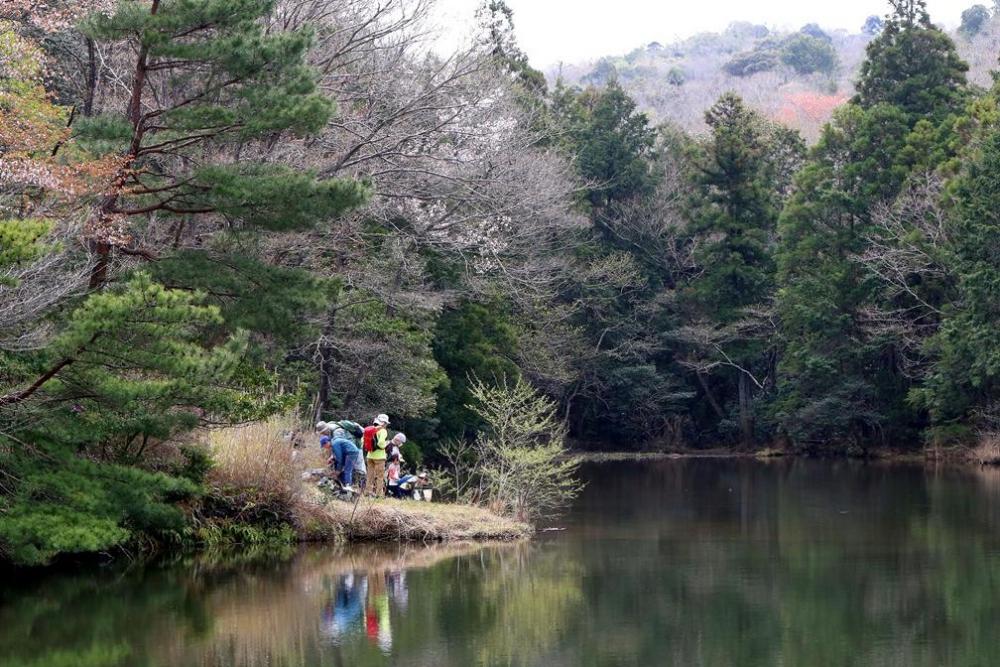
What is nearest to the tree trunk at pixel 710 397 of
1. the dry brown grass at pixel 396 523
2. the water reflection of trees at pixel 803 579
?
the water reflection of trees at pixel 803 579

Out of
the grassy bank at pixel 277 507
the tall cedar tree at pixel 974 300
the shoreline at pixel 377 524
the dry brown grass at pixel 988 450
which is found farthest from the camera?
the dry brown grass at pixel 988 450

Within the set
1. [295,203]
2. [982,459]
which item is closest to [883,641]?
[295,203]

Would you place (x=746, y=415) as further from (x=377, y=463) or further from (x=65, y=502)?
(x=65, y=502)

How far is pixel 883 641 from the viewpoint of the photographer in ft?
42.4

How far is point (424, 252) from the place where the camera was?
31750 millimetres

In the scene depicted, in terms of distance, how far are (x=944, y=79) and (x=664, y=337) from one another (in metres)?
12.4

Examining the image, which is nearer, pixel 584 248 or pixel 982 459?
pixel 982 459

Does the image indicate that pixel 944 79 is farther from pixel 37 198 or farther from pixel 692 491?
pixel 37 198

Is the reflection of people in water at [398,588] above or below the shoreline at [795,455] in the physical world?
below

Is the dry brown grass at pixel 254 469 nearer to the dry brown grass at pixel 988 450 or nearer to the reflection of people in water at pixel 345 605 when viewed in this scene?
the reflection of people in water at pixel 345 605

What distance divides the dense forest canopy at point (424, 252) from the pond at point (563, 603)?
1.40m

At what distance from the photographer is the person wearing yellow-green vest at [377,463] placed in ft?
68.8

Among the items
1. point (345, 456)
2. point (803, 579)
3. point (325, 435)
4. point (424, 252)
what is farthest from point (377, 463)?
point (424, 252)

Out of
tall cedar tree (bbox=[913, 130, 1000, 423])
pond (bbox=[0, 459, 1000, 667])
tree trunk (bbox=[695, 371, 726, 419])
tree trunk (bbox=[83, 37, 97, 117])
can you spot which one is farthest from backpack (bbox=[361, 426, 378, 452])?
tree trunk (bbox=[695, 371, 726, 419])
